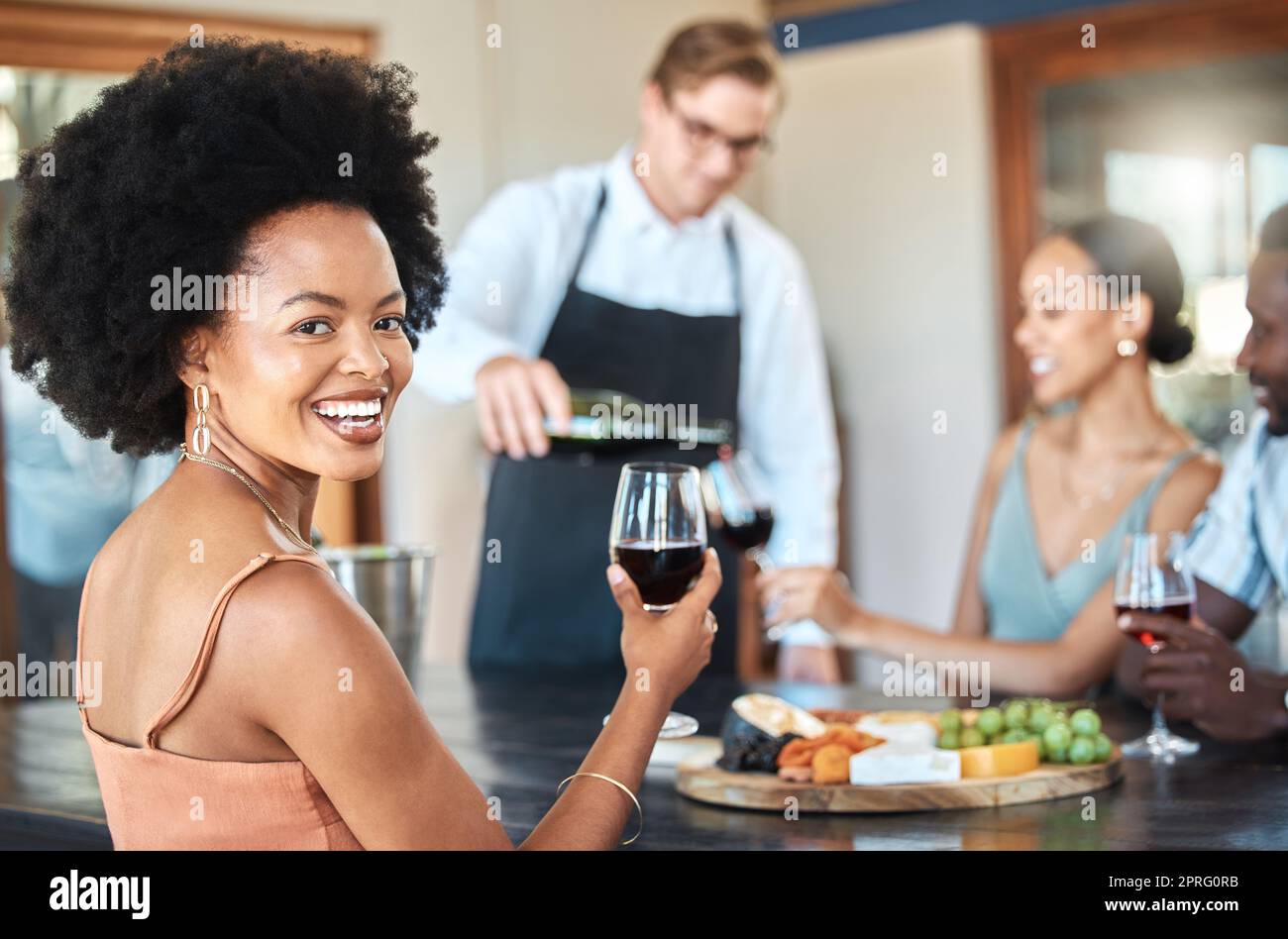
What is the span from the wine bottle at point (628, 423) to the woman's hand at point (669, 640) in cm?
92

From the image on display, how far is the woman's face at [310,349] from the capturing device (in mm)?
1311

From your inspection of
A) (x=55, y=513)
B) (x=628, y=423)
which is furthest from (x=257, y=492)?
(x=55, y=513)

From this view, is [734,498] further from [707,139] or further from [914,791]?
[707,139]

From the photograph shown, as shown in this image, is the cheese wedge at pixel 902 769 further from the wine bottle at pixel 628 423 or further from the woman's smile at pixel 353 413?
the wine bottle at pixel 628 423

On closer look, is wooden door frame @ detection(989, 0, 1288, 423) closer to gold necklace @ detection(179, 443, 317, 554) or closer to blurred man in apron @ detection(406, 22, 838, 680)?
blurred man in apron @ detection(406, 22, 838, 680)


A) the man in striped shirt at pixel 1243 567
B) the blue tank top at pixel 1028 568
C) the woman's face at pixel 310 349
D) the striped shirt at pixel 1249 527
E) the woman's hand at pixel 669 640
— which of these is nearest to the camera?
the woman's face at pixel 310 349

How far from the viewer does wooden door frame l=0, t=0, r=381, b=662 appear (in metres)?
4.14

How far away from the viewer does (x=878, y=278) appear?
5.71 metres

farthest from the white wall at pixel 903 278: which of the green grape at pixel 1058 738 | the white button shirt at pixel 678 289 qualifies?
the green grape at pixel 1058 738

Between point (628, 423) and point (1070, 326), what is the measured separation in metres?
0.88

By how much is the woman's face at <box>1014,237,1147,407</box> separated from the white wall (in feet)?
8.12

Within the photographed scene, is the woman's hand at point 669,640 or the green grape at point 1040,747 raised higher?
the woman's hand at point 669,640

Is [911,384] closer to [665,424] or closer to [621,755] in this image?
[665,424]
